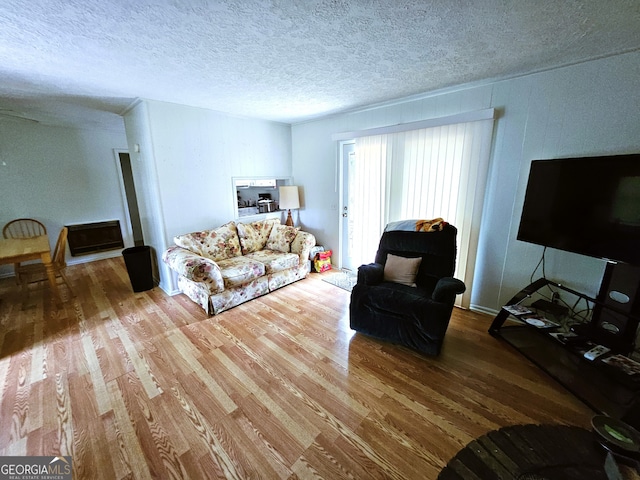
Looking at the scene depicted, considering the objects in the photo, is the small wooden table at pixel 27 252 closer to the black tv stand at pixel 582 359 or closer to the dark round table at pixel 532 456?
the dark round table at pixel 532 456

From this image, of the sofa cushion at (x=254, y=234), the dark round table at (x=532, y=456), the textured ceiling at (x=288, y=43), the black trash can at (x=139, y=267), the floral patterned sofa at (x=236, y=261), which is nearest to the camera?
the dark round table at (x=532, y=456)

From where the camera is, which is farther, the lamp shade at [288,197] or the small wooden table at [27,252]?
the lamp shade at [288,197]

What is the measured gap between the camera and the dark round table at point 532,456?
35.3 inches

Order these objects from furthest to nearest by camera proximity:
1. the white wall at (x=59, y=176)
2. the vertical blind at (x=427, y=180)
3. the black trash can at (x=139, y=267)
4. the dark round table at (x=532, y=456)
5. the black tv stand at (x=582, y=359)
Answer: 1. the white wall at (x=59, y=176)
2. the black trash can at (x=139, y=267)
3. the vertical blind at (x=427, y=180)
4. the black tv stand at (x=582, y=359)
5. the dark round table at (x=532, y=456)

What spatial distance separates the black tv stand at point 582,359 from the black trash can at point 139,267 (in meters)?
4.04

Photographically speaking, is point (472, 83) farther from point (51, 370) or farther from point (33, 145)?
point (33, 145)

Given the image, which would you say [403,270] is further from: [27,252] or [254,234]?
[27,252]

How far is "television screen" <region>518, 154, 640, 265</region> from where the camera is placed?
65.5 inches

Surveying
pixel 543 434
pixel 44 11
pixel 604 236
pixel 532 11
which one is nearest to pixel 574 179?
pixel 604 236

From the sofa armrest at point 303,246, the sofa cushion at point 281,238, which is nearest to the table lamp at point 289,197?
the sofa cushion at point 281,238

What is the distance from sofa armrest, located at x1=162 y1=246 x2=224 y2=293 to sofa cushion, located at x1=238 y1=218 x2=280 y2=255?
2.97 ft

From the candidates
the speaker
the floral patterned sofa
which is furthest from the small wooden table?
the speaker

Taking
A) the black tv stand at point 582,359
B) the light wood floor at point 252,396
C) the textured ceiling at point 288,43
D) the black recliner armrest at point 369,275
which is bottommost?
the light wood floor at point 252,396

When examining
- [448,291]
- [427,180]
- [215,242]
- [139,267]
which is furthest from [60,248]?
[427,180]
